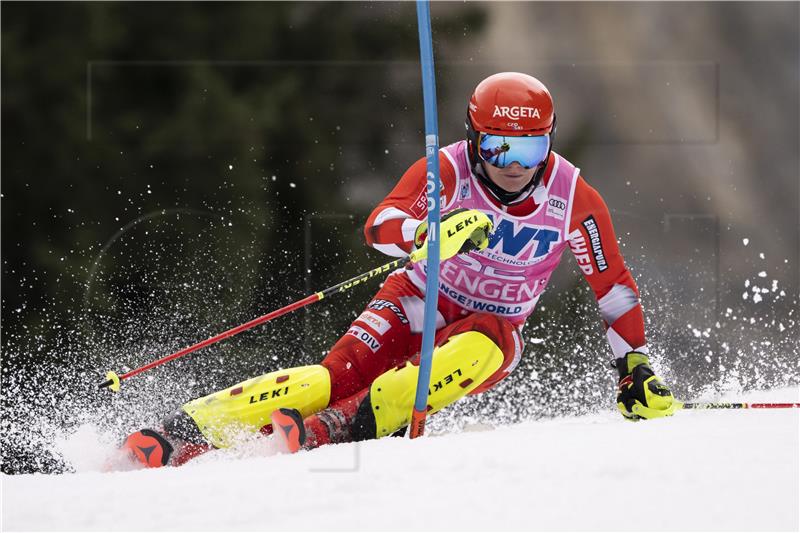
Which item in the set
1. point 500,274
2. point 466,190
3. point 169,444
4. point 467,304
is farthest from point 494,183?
point 169,444

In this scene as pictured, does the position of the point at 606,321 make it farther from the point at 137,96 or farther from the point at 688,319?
the point at 137,96

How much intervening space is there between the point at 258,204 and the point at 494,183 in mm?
3789

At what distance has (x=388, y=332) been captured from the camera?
3.44m

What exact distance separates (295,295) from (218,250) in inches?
29.6

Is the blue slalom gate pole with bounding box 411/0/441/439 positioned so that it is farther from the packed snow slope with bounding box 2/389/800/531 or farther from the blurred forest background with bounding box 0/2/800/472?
the blurred forest background with bounding box 0/2/800/472

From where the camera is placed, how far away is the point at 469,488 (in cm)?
217

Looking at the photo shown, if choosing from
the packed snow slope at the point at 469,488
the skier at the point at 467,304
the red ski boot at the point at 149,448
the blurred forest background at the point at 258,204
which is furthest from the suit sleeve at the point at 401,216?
the blurred forest background at the point at 258,204

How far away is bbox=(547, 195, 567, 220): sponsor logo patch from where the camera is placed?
11.2 feet

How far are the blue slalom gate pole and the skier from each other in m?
0.09

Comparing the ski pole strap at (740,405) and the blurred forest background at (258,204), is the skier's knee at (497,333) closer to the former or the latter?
the ski pole strap at (740,405)

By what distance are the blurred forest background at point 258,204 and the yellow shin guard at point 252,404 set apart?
5.34ft

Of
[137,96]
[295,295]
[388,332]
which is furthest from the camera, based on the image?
[137,96]

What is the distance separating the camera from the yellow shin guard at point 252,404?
10.2 feet

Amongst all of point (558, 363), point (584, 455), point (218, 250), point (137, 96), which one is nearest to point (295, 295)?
point (218, 250)
